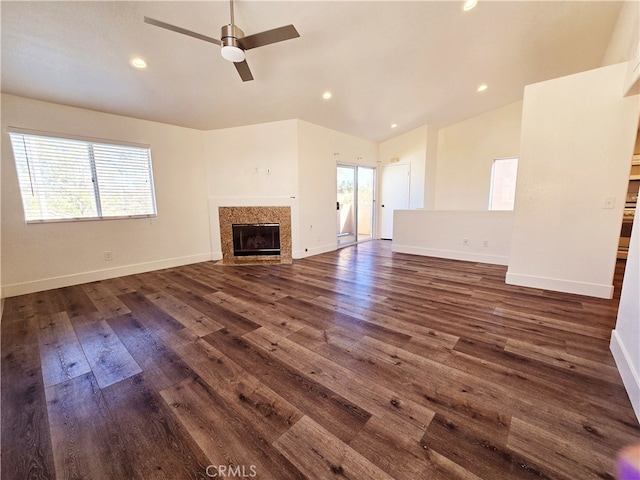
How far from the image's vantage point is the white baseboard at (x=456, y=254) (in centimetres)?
441

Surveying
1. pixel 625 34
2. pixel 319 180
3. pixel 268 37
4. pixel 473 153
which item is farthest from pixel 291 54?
pixel 473 153

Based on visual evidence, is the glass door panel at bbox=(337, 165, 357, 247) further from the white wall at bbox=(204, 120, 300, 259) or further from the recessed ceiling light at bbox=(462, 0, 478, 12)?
the recessed ceiling light at bbox=(462, 0, 478, 12)

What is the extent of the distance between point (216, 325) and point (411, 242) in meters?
4.24

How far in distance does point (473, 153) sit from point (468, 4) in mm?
4337

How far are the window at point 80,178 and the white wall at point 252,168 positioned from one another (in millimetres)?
1095

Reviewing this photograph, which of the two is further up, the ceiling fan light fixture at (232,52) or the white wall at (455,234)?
the ceiling fan light fixture at (232,52)

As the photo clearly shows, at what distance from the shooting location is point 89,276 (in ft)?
12.6

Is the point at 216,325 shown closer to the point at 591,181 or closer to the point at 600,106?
the point at 591,181

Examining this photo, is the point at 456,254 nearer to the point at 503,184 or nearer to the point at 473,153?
the point at 503,184

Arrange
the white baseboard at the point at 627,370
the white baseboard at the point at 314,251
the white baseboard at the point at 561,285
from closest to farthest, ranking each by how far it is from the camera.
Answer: the white baseboard at the point at 627,370
the white baseboard at the point at 561,285
the white baseboard at the point at 314,251

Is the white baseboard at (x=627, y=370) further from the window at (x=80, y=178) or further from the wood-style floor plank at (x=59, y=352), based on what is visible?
the window at (x=80, y=178)

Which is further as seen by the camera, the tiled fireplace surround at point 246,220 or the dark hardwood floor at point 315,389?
the tiled fireplace surround at point 246,220

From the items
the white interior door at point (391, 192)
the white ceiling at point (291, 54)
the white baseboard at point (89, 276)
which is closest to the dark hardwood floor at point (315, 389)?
the white baseboard at point (89, 276)

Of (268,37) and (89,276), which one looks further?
(89,276)
